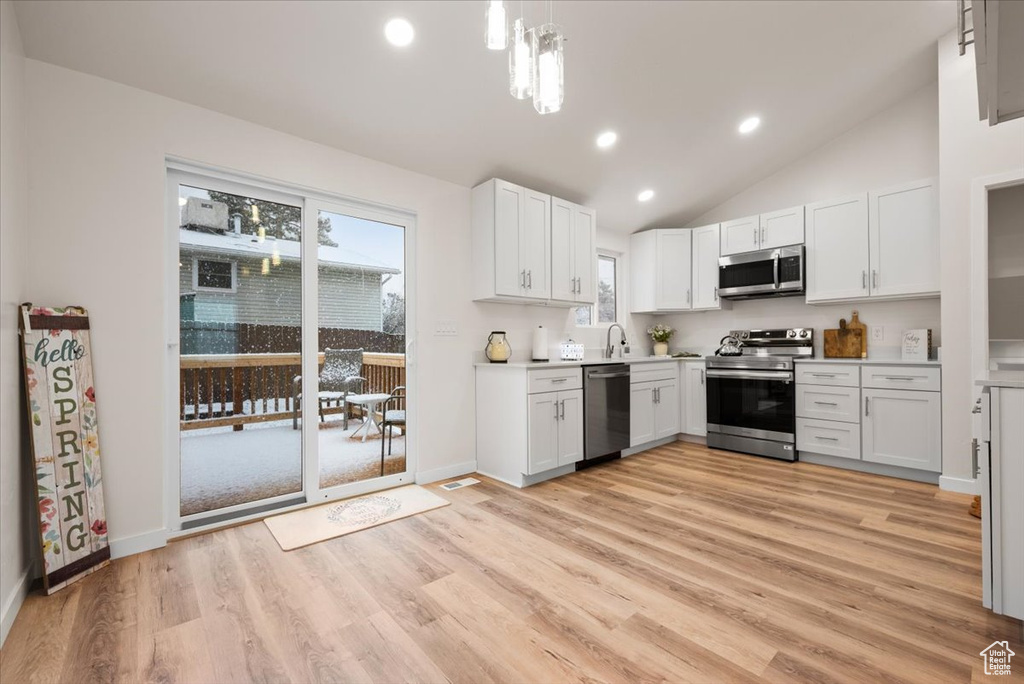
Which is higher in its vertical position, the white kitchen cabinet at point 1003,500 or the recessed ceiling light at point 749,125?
the recessed ceiling light at point 749,125

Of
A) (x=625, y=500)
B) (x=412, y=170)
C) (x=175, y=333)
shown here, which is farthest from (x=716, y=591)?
(x=412, y=170)

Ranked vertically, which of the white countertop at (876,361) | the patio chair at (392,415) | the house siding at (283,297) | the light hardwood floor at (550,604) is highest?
the house siding at (283,297)

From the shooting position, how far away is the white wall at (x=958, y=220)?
3143 millimetres

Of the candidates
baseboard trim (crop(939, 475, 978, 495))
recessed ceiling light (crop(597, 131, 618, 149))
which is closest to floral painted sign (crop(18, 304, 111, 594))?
recessed ceiling light (crop(597, 131, 618, 149))

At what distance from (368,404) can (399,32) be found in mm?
2366

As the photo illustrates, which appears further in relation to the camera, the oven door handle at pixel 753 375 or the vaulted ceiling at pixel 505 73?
the oven door handle at pixel 753 375

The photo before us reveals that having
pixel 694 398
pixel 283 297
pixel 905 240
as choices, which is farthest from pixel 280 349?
pixel 905 240

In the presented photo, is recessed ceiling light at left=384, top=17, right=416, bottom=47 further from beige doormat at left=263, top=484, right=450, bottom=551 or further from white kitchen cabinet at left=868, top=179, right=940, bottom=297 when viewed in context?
white kitchen cabinet at left=868, top=179, right=940, bottom=297

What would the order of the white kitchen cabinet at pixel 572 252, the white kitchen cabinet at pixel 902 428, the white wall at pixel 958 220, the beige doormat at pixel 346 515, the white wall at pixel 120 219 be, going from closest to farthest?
the white wall at pixel 120 219 < the beige doormat at pixel 346 515 < the white wall at pixel 958 220 < the white kitchen cabinet at pixel 902 428 < the white kitchen cabinet at pixel 572 252

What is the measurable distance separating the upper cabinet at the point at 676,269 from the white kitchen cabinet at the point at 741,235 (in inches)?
3.7

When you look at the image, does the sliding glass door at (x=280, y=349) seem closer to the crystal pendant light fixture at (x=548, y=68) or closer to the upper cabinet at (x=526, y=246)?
the upper cabinet at (x=526, y=246)

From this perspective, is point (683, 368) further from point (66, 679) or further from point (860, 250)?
point (66, 679)

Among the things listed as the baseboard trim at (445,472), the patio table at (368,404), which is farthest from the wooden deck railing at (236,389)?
the baseboard trim at (445,472)

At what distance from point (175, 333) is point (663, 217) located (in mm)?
4746
